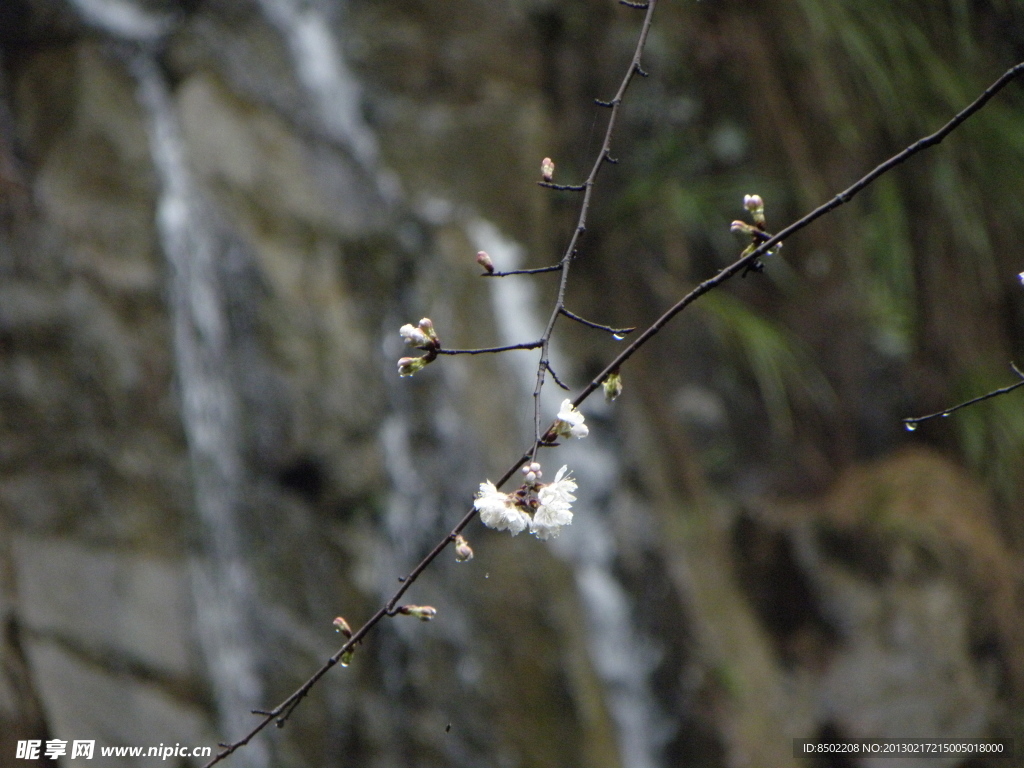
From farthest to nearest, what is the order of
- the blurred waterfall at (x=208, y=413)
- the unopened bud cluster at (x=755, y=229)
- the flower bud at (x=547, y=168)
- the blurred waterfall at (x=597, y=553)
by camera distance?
1. the blurred waterfall at (x=597, y=553)
2. the blurred waterfall at (x=208, y=413)
3. the flower bud at (x=547, y=168)
4. the unopened bud cluster at (x=755, y=229)

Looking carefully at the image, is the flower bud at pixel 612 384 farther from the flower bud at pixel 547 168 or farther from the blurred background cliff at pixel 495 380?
the blurred background cliff at pixel 495 380

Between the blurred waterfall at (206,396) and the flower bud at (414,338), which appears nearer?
the flower bud at (414,338)

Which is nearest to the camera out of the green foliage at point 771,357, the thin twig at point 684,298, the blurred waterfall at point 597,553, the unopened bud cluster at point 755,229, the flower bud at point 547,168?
the thin twig at point 684,298

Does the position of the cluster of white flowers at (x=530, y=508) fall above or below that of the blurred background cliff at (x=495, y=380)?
below

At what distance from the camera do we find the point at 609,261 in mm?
3152

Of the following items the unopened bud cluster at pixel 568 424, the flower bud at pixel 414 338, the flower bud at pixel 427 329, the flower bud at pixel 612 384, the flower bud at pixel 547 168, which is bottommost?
the unopened bud cluster at pixel 568 424

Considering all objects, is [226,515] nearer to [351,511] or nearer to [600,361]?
[351,511]

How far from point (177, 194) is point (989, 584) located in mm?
2517

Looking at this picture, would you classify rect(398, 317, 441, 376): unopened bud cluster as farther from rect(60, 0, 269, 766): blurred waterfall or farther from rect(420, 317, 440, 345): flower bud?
rect(60, 0, 269, 766): blurred waterfall

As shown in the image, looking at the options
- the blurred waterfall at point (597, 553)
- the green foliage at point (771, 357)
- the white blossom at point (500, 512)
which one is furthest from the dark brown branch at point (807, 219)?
the green foliage at point (771, 357)

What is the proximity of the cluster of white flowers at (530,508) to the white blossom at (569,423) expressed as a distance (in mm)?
46

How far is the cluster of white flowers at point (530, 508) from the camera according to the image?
889mm

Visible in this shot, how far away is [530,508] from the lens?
909 mm

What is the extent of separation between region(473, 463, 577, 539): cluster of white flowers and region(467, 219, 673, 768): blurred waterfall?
133 cm
